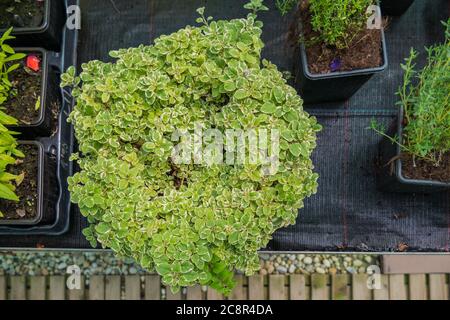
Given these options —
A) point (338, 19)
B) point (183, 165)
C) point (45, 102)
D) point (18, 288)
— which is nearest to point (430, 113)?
point (338, 19)

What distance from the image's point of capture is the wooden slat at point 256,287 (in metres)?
2.65

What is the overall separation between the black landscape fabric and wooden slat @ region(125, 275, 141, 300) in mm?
513

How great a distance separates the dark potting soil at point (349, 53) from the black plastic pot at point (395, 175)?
9.7 inches

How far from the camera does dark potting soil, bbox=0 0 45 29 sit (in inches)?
82.2

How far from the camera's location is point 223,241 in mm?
Answer: 1711

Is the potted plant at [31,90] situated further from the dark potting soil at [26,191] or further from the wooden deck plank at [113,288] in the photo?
the wooden deck plank at [113,288]

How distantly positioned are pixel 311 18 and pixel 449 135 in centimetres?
70

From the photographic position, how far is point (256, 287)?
8.72 feet

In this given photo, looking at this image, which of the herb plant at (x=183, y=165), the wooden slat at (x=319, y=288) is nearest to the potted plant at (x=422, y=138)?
the herb plant at (x=183, y=165)

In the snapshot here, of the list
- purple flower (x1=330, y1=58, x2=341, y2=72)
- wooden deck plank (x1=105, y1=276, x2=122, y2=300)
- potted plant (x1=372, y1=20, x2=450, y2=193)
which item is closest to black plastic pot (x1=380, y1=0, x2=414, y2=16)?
potted plant (x1=372, y1=20, x2=450, y2=193)

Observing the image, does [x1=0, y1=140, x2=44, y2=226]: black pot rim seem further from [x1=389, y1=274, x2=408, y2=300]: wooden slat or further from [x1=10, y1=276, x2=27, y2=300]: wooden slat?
[x1=389, y1=274, x2=408, y2=300]: wooden slat
